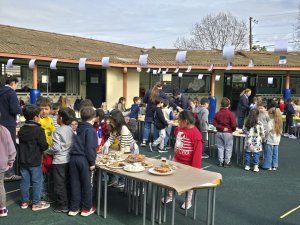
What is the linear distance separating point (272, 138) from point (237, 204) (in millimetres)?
2538

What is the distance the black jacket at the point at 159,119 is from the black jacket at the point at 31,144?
166 inches

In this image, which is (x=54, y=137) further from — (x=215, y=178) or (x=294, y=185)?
(x=294, y=185)

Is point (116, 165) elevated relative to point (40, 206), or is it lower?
elevated

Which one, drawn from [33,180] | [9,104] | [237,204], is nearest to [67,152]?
[33,180]

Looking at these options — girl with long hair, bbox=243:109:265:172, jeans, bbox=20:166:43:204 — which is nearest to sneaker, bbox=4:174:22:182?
jeans, bbox=20:166:43:204

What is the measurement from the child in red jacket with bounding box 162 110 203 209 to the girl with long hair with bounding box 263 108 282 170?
3197 mm

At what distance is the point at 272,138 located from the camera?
22.7 feet

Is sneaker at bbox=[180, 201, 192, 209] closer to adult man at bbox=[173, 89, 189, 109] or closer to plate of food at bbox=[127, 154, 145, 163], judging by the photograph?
plate of food at bbox=[127, 154, 145, 163]

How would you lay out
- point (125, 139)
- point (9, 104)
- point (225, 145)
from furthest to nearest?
1. point (225, 145)
2. point (9, 104)
3. point (125, 139)

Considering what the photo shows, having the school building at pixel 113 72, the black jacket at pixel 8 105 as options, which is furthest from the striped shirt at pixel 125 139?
the school building at pixel 113 72

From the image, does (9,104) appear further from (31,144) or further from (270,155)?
(270,155)

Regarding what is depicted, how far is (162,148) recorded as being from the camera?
28.1ft

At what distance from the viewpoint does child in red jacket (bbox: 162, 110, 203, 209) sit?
423cm

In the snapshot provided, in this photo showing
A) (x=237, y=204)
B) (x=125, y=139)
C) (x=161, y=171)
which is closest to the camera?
(x=161, y=171)
